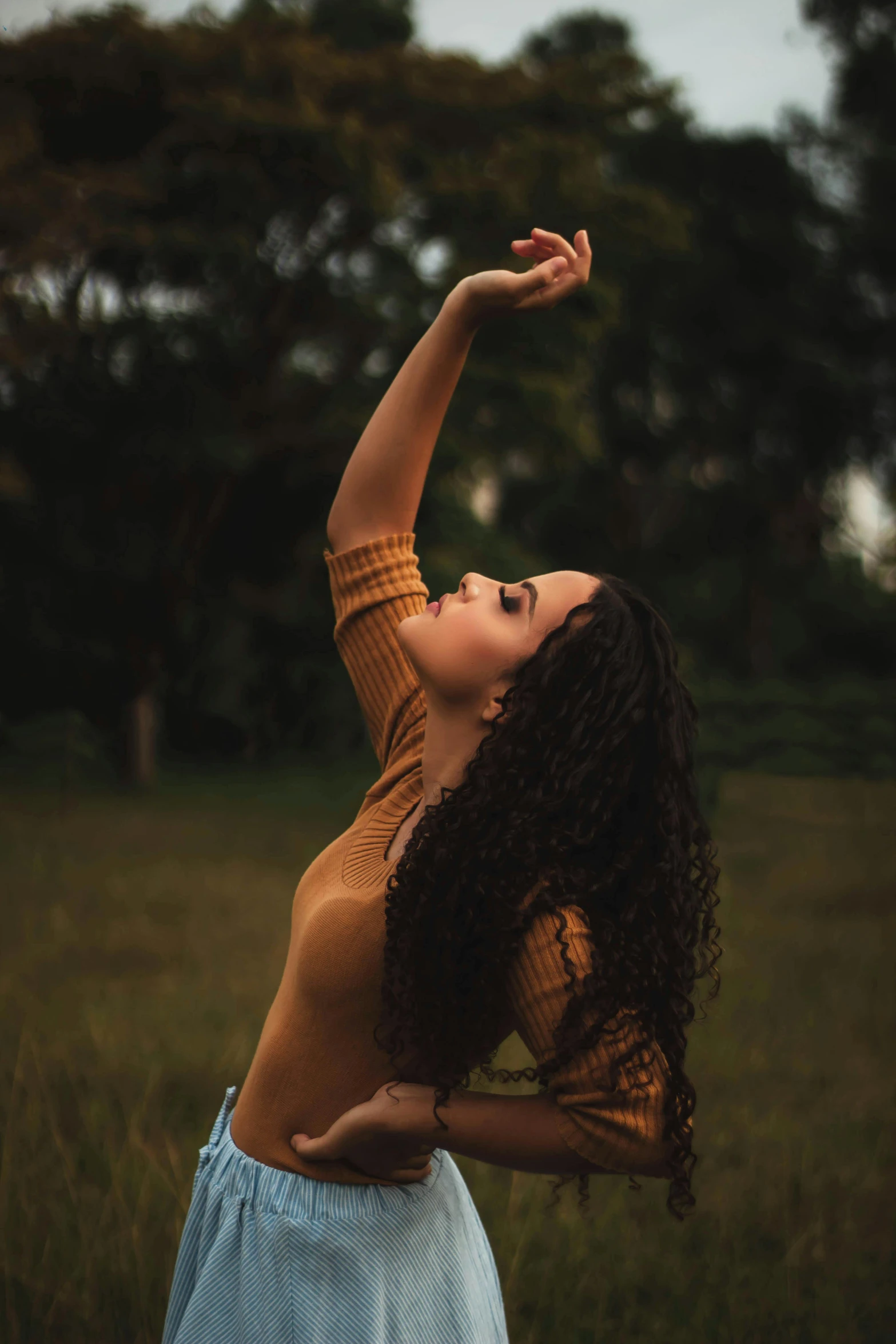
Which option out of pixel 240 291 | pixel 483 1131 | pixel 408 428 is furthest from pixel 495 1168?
pixel 240 291

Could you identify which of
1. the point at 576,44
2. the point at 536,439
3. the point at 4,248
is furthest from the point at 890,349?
the point at 4,248

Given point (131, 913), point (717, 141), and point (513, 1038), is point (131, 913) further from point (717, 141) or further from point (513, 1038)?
point (717, 141)

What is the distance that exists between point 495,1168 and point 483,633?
3.02 metres

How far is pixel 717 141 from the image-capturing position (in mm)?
20484

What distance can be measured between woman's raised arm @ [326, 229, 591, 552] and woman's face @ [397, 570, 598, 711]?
10.7 inches

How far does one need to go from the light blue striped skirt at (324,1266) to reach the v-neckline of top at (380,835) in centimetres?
38

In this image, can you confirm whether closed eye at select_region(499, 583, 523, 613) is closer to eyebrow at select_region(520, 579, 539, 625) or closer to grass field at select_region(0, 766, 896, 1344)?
eyebrow at select_region(520, 579, 539, 625)

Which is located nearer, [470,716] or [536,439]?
[470,716]

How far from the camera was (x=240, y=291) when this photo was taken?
12.4 meters

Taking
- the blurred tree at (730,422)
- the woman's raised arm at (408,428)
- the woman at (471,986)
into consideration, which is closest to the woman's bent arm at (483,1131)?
the woman at (471,986)

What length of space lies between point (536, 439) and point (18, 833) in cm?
668

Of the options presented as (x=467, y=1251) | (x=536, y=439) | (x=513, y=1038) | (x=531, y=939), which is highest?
(x=536, y=439)

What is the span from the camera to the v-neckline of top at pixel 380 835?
1.49 meters

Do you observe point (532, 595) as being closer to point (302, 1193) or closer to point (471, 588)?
point (471, 588)
